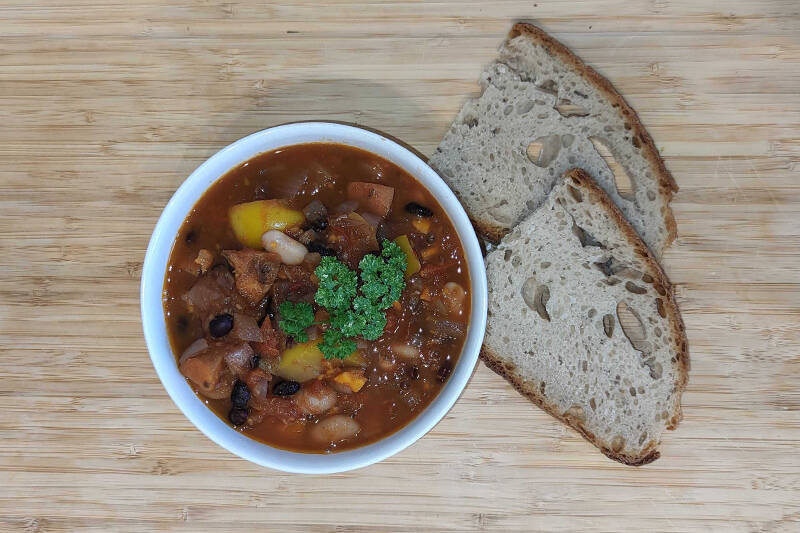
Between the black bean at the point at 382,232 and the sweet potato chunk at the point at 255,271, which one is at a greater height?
the black bean at the point at 382,232

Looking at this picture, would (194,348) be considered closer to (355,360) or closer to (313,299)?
(313,299)

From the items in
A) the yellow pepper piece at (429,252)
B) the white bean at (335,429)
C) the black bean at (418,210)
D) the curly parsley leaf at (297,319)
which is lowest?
the white bean at (335,429)

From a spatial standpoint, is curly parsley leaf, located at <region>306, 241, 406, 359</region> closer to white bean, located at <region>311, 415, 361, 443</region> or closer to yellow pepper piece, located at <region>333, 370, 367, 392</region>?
yellow pepper piece, located at <region>333, 370, 367, 392</region>

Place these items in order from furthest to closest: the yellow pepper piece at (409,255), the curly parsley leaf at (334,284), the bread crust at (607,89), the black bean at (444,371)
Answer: the bread crust at (607,89) → the black bean at (444,371) → the yellow pepper piece at (409,255) → the curly parsley leaf at (334,284)

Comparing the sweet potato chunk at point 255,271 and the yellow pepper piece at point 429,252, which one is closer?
the sweet potato chunk at point 255,271

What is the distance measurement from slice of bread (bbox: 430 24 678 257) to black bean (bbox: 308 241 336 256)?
0.87 metres

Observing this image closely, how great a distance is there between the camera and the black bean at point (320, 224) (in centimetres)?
304

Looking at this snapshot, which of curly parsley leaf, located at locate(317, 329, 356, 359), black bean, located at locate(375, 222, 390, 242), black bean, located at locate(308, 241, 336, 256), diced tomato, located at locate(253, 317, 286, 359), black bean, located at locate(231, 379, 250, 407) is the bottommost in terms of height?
black bean, located at locate(231, 379, 250, 407)

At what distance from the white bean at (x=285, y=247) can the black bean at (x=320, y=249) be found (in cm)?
3

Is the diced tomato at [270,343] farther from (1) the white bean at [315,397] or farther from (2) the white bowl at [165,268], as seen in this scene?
(2) the white bowl at [165,268]

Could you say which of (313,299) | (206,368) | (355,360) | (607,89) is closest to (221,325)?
(206,368)

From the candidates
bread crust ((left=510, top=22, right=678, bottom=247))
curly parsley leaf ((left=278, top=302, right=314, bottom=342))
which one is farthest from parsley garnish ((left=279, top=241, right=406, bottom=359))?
bread crust ((left=510, top=22, right=678, bottom=247))

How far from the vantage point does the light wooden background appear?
11.4 feet

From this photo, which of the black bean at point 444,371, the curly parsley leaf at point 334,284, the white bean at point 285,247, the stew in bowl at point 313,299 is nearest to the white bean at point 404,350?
the stew in bowl at point 313,299
